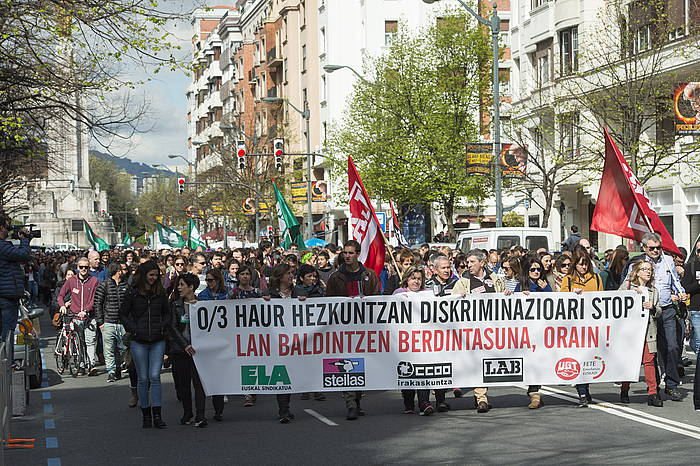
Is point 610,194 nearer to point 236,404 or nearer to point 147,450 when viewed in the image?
point 236,404

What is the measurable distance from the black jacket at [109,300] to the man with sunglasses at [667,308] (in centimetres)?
768

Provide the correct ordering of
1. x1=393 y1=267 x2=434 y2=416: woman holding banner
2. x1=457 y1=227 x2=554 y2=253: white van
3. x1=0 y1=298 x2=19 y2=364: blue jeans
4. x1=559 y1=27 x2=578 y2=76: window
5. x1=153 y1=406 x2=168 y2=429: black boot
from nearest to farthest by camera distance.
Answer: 1. x1=153 y1=406 x2=168 y2=429: black boot
2. x1=393 y1=267 x2=434 y2=416: woman holding banner
3. x1=0 y1=298 x2=19 y2=364: blue jeans
4. x1=457 y1=227 x2=554 y2=253: white van
5. x1=559 y1=27 x2=578 y2=76: window

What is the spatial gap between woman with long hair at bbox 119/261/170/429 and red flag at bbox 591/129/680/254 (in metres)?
5.72

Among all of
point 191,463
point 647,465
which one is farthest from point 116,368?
point 647,465

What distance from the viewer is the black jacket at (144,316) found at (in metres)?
12.4

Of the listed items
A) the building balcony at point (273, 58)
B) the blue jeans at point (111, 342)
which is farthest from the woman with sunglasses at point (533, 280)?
the building balcony at point (273, 58)

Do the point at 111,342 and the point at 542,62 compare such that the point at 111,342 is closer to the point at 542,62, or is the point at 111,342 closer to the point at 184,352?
the point at 184,352

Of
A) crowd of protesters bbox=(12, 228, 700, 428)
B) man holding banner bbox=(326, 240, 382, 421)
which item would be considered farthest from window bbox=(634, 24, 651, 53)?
man holding banner bbox=(326, 240, 382, 421)

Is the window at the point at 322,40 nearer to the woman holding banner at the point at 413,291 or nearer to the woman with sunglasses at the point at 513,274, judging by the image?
the woman with sunglasses at the point at 513,274

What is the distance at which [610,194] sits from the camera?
47.8ft

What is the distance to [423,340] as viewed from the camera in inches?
505

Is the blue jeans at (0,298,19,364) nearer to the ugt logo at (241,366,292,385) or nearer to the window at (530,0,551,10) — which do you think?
the ugt logo at (241,366,292,385)

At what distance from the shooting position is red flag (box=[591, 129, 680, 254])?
14242 mm

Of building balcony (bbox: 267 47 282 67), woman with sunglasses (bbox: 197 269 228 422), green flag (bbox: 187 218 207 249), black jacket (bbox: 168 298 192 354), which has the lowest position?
black jacket (bbox: 168 298 192 354)
